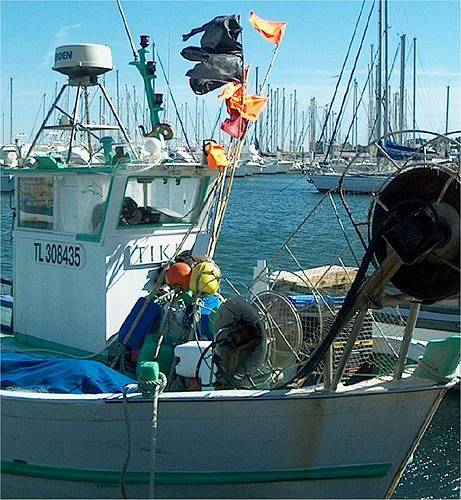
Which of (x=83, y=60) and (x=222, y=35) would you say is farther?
(x=222, y=35)

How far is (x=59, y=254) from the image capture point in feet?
24.1

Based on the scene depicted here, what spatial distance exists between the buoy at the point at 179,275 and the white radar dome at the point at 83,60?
214 centimetres

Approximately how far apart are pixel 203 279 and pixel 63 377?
5.20ft

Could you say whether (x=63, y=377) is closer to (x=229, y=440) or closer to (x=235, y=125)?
(x=229, y=440)

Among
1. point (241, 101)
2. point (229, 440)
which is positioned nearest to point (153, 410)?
point (229, 440)

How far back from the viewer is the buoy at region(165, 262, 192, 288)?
692 cm

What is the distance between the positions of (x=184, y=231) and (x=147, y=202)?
0.48m

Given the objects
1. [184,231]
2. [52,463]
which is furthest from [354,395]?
[184,231]

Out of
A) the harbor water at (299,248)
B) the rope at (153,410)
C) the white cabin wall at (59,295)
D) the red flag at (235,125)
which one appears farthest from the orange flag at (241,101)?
the rope at (153,410)

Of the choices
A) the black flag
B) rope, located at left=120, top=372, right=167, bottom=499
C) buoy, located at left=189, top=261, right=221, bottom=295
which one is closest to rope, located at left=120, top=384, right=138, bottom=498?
rope, located at left=120, top=372, right=167, bottom=499

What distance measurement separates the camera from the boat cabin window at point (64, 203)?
7090mm

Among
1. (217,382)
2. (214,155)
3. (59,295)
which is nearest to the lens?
(217,382)

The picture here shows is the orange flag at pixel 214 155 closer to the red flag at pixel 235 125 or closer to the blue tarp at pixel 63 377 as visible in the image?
the red flag at pixel 235 125

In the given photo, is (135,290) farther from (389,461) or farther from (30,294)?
(389,461)
